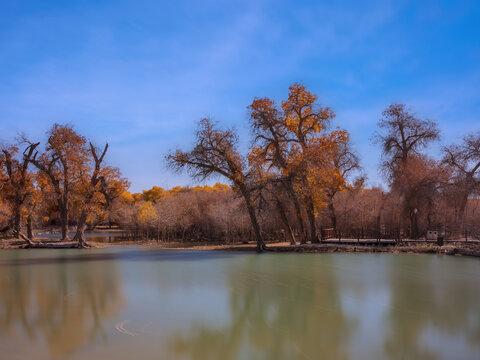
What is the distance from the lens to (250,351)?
634 centimetres

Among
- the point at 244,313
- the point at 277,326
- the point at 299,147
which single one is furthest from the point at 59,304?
the point at 299,147

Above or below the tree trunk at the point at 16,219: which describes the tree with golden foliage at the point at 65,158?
above

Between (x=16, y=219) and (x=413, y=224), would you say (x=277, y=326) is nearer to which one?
(x=413, y=224)

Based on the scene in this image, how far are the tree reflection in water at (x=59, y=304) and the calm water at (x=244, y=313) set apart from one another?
1.2 inches

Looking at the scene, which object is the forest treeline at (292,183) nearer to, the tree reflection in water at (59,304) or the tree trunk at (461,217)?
the tree trunk at (461,217)

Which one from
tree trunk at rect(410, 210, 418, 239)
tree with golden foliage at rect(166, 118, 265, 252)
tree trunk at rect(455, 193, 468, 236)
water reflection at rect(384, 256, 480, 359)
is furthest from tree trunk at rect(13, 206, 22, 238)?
tree trunk at rect(455, 193, 468, 236)

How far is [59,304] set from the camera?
965 centimetres

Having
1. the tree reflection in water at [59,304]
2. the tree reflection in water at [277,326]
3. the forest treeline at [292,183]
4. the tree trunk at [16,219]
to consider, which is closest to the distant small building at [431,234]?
the forest treeline at [292,183]

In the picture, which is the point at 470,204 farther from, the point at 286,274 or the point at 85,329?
the point at 85,329

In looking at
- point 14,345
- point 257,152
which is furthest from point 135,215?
point 14,345

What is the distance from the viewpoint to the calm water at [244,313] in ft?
20.9

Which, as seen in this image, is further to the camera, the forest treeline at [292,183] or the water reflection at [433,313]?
the forest treeline at [292,183]

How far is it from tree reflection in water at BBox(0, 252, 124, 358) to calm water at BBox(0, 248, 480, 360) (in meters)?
0.03

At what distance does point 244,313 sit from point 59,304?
483 cm
